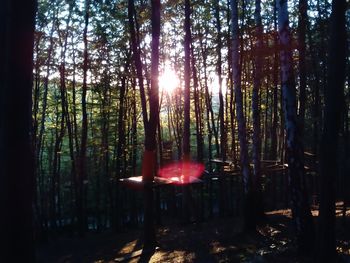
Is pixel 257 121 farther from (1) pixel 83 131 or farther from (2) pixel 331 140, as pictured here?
(1) pixel 83 131

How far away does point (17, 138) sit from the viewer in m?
6.07

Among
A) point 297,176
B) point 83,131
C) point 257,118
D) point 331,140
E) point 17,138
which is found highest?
point 83,131

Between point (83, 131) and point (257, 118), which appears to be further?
point (83, 131)

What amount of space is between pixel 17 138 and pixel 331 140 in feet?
15.4

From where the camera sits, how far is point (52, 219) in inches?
1225

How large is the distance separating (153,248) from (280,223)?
3900 millimetres

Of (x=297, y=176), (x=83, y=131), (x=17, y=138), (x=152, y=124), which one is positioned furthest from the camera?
(x=83, y=131)

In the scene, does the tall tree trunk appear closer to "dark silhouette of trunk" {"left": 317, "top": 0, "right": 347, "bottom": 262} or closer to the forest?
the forest

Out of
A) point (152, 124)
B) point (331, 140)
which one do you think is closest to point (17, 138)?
point (331, 140)

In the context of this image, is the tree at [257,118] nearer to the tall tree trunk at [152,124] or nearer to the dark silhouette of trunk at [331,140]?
the tall tree trunk at [152,124]

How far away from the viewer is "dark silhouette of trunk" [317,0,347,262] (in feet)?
24.2

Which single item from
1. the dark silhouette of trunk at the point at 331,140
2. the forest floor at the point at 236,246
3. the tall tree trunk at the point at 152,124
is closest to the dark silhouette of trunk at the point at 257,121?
the forest floor at the point at 236,246

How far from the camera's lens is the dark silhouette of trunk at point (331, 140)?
7.38 metres

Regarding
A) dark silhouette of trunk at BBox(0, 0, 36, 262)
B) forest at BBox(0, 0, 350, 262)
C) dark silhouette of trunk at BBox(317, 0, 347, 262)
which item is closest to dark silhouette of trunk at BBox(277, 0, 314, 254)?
forest at BBox(0, 0, 350, 262)
